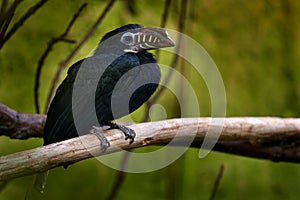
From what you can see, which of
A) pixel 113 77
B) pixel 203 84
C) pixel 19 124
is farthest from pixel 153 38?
pixel 203 84

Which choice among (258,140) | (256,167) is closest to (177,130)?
(258,140)

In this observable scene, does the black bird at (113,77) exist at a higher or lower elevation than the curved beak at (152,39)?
lower

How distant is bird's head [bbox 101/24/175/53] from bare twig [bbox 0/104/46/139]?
280mm

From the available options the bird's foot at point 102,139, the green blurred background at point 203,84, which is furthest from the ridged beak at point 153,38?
the green blurred background at point 203,84

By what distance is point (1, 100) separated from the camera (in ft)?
3.35

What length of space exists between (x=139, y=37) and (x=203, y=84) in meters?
0.60

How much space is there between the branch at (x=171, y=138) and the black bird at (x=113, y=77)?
3 cm

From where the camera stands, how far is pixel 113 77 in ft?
2.88

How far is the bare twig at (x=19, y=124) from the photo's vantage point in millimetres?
1001

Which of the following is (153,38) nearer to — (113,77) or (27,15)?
(113,77)

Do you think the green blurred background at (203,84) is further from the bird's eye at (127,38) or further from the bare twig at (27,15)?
the bird's eye at (127,38)

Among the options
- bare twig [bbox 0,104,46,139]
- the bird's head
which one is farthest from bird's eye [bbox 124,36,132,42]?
bare twig [bbox 0,104,46,139]

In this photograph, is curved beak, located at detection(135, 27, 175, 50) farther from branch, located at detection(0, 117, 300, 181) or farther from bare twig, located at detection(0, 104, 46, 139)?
bare twig, located at detection(0, 104, 46, 139)

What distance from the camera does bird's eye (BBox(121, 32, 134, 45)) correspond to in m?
0.80
